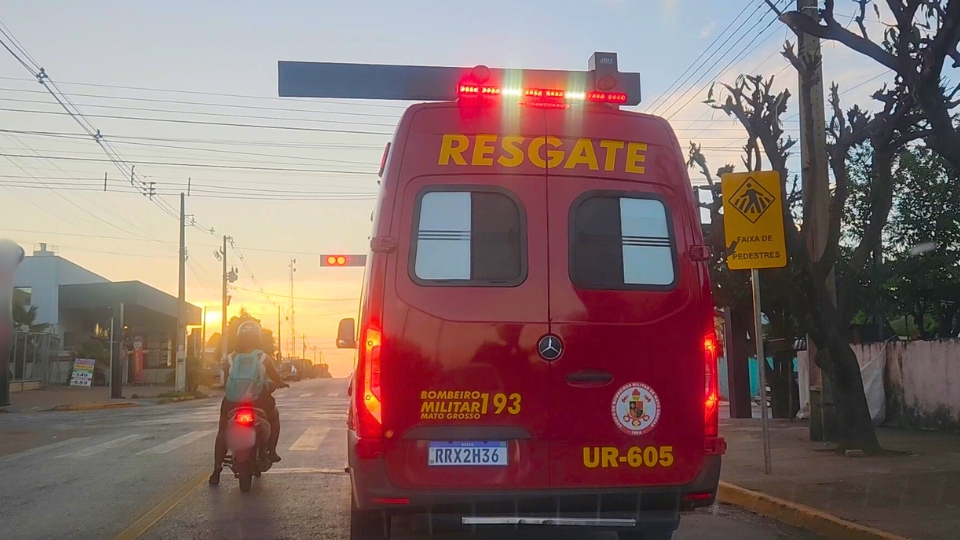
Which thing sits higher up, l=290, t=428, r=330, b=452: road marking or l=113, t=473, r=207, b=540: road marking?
l=290, t=428, r=330, b=452: road marking

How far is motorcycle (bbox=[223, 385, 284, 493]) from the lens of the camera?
9.66m

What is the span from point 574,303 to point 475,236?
0.67 metres

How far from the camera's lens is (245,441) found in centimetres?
970

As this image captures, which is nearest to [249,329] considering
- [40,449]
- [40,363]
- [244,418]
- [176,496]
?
[244,418]

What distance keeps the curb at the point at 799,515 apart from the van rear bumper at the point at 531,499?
2.10 metres

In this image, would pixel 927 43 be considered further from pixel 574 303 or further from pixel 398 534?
pixel 398 534

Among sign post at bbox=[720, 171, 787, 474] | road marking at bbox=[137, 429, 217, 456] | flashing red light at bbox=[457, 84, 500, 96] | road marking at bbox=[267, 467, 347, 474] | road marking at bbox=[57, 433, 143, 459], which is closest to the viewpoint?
flashing red light at bbox=[457, 84, 500, 96]

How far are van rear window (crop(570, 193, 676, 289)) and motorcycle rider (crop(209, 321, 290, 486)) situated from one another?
17.5ft

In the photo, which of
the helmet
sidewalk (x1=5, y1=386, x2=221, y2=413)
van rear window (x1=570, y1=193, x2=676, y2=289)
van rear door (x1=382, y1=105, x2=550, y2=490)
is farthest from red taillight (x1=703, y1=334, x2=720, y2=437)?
sidewalk (x1=5, y1=386, x2=221, y2=413)

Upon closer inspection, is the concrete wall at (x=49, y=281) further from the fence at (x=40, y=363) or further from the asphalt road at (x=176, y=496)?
the asphalt road at (x=176, y=496)

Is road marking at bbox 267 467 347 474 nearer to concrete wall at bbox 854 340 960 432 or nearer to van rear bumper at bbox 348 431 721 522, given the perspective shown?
van rear bumper at bbox 348 431 721 522

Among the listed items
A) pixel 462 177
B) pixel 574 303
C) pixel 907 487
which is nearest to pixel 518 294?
pixel 574 303

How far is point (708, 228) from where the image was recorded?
15953mm

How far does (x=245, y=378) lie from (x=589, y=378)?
211 inches
